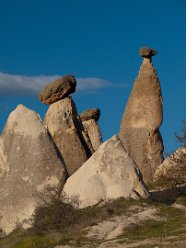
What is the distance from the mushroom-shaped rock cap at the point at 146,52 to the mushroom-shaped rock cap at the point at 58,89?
21.6ft

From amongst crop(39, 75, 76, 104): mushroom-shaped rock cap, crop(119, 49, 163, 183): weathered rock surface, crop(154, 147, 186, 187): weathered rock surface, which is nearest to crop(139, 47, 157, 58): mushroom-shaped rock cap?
crop(119, 49, 163, 183): weathered rock surface

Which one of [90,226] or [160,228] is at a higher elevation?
[90,226]

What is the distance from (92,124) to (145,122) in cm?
741

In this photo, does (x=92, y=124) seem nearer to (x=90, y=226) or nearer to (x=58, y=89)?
(x=58, y=89)

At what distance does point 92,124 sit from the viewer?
35.8 meters

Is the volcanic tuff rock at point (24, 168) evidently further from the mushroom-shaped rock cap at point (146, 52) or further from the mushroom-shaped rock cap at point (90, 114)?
the mushroom-shaped rock cap at point (90, 114)

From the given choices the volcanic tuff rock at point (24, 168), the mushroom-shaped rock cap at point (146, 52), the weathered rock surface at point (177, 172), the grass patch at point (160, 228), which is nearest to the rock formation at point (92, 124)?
the mushroom-shaped rock cap at point (146, 52)

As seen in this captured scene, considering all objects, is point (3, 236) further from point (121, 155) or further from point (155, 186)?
point (155, 186)

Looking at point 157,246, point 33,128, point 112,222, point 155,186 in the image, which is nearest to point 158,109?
point 155,186

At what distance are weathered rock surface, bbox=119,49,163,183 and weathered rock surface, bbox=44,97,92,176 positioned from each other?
5.21 m

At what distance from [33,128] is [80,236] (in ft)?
Result: 13.7

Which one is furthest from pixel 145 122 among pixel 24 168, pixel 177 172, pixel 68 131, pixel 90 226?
pixel 90 226

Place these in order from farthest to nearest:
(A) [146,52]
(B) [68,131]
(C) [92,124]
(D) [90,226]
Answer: (C) [92,124], (A) [146,52], (B) [68,131], (D) [90,226]

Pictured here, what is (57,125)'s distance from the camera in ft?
76.2
